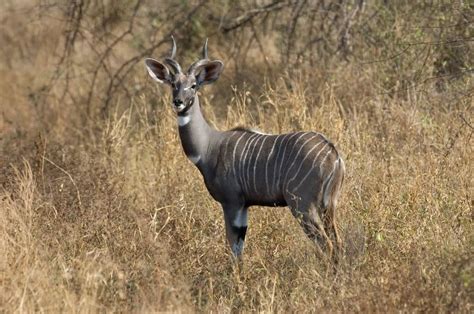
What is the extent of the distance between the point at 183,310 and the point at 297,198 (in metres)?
1.26

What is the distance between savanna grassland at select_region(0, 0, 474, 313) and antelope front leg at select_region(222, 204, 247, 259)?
0.12 metres

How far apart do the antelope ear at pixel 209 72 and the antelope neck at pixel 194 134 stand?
14 centimetres

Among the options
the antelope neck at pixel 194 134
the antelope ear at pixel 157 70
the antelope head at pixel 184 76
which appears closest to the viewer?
the antelope head at pixel 184 76

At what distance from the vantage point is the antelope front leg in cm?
664

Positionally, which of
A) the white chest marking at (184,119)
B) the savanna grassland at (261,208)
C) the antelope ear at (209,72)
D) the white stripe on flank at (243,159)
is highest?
the antelope ear at (209,72)

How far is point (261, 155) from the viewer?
665 cm

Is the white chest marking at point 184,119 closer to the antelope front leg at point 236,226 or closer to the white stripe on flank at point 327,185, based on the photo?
the antelope front leg at point 236,226

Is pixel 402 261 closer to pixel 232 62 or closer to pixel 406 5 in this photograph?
pixel 406 5

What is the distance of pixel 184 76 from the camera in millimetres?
6816

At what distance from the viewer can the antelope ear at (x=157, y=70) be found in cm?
703

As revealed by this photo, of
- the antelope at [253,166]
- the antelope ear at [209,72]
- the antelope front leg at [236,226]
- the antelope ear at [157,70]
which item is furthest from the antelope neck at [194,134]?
the antelope front leg at [236,226]

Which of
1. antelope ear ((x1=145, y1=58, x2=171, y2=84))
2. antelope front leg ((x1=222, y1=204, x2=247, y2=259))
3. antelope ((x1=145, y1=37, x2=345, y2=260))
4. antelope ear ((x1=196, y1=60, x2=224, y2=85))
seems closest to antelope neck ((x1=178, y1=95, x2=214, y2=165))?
antelope ((x1=145, y1=37, x2=345, y2=260))

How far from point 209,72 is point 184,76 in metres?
0.27

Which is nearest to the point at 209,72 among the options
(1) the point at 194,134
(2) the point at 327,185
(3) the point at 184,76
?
(3) the point at 184,76
